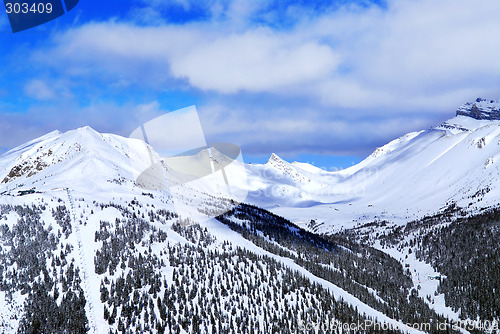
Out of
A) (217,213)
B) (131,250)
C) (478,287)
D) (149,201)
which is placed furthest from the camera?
(217,213)

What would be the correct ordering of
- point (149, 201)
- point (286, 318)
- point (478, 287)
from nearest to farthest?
point (286, 318) → point (478, 287) → point (149, 201)

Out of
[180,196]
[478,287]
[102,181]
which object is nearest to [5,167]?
[102,181]

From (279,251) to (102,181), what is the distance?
55054 mm

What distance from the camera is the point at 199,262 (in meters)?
63.8

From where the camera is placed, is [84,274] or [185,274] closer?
[84,274]

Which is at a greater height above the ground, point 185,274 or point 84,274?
point 84,274

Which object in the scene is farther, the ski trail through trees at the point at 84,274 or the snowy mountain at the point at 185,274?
the snowy mountain at the point at 185,274

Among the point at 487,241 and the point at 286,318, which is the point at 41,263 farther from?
the point at 487,241

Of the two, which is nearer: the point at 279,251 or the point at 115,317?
the point at 115,317

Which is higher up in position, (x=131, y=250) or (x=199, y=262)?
(x=131, y=250)

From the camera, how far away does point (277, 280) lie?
6444cm

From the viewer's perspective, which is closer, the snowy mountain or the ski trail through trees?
the ski trail through trees

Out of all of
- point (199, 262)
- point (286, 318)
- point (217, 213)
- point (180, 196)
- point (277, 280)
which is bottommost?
point (286, 318)

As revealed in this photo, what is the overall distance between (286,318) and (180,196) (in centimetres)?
7342
